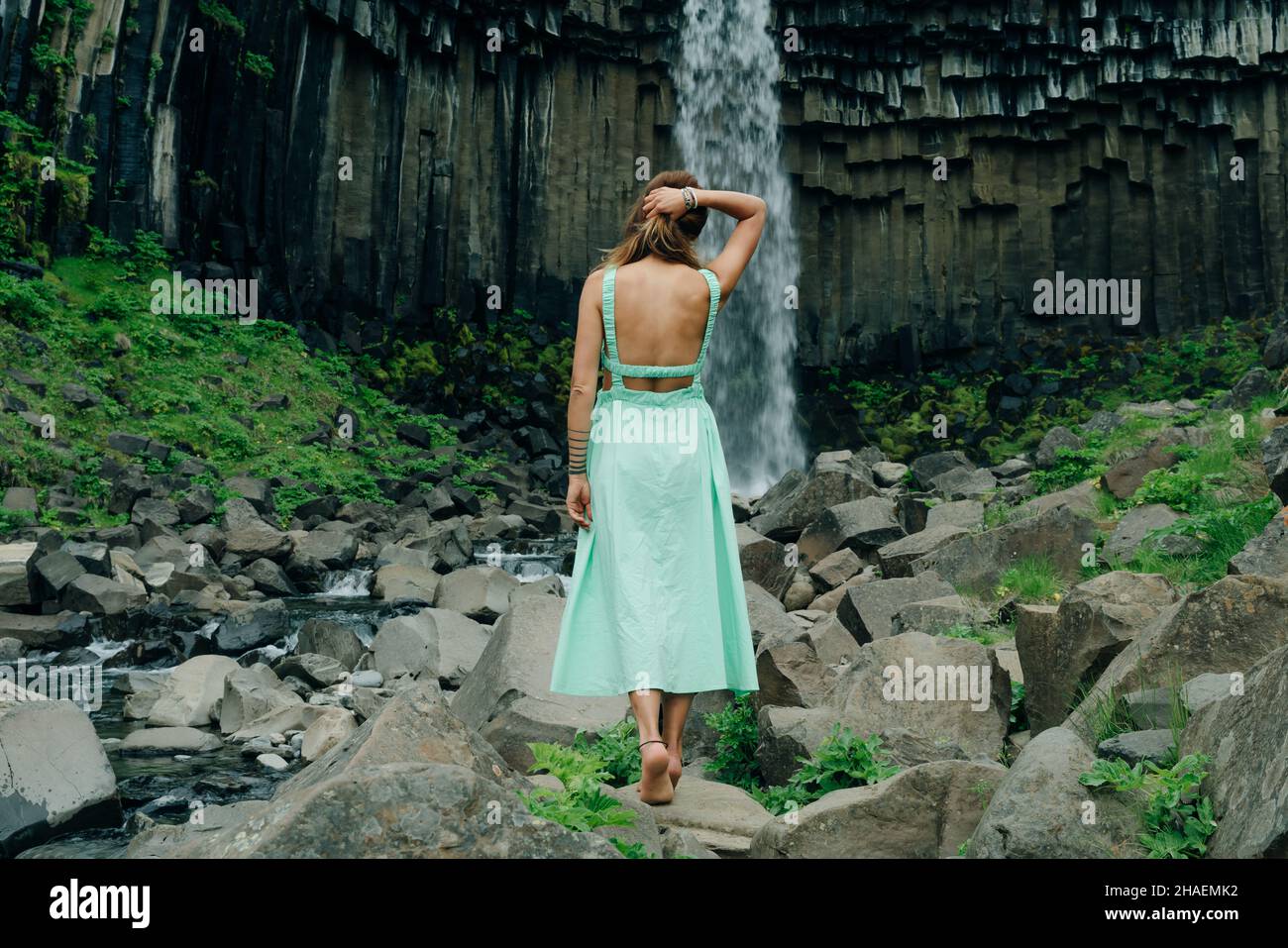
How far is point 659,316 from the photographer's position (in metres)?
4.18

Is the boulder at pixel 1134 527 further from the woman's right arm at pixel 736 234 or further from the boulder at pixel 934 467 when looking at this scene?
the boulder at pixel 934 467

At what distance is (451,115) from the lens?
83.8 feet

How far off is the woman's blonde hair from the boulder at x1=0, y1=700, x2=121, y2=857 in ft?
10.4

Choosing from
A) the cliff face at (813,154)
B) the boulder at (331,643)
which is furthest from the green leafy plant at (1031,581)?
the cliff face at (813,154)

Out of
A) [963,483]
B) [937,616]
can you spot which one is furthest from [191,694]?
[963,483]

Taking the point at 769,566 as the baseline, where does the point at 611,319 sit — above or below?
above

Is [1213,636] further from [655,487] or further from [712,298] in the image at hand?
[712,298]

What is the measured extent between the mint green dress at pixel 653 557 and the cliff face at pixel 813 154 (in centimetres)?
1907

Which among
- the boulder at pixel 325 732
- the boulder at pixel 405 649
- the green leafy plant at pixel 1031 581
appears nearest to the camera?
the boulder at pixel 325 732

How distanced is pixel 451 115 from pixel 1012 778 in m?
24.8

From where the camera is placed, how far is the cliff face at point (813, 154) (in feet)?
74.4

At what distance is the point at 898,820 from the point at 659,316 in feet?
6.48

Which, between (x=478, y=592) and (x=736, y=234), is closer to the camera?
(x=736, y=234)
